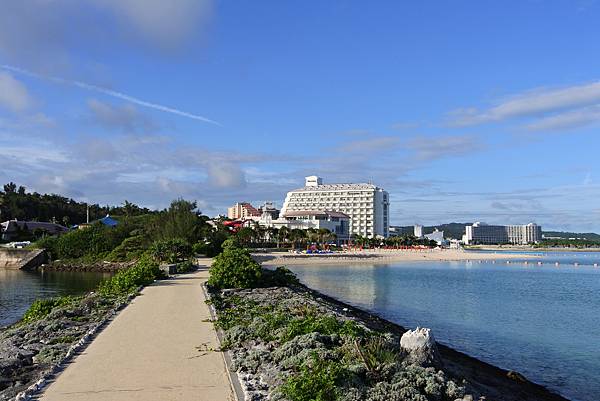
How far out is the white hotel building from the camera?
163750mm

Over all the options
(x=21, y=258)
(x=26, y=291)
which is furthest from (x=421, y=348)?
(x=21, y=258)

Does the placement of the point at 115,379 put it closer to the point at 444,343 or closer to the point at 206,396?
the point at 206,396

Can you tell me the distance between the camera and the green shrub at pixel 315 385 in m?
7.46

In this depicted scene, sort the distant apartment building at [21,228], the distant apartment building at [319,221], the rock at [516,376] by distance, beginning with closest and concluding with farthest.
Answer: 1. the rock at [516,376]
2. the distant apartment building at [21,228]
3. the distant apartment building at [319,221]

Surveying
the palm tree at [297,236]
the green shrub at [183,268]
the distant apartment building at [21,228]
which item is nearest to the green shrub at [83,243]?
the distant apartment building at [21,228]

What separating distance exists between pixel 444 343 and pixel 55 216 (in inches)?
3965

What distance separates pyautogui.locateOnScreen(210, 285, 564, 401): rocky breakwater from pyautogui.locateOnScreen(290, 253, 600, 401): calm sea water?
2.14 meters

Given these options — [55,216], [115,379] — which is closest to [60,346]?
[115,379]

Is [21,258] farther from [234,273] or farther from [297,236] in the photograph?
[297,236]

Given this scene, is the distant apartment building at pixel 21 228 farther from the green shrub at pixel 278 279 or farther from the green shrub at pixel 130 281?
the green shrub at pixel 278 279

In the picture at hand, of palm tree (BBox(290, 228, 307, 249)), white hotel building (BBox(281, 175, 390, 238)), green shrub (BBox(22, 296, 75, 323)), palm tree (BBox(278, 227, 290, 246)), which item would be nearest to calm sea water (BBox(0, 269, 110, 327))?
green shrub (BBox(22, 296, 75, 323))

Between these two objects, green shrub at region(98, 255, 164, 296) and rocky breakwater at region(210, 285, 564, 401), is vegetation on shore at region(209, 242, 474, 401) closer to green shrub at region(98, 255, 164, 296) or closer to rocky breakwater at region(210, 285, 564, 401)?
rocky breakwater at region(210, 285, 564, 401)

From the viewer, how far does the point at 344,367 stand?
8.57 m

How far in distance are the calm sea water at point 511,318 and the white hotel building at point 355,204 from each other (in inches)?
4582
